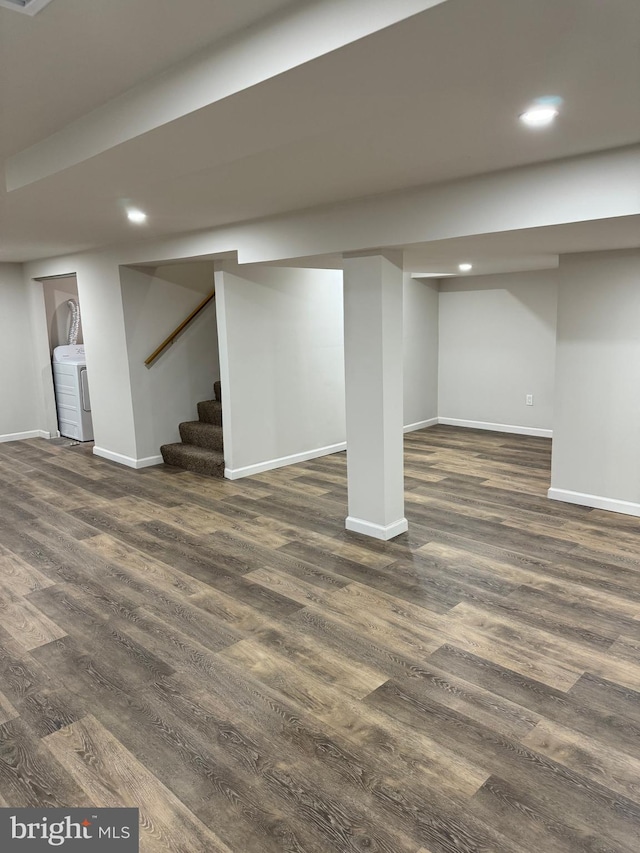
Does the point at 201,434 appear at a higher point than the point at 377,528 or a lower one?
higher

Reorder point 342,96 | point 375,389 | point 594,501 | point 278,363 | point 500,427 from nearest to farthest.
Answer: point 342,96
point 375,389
point 594,501
point 278,363
point 500,427

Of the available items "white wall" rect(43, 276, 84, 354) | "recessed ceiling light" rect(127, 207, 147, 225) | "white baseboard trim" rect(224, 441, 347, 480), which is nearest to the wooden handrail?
"white baseboard trim" rect(224, 441, 347, 480)

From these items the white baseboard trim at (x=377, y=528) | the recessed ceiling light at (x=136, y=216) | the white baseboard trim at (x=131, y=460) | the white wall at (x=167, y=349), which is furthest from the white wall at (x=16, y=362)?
the white baseboard trim at (x=377, y=528)

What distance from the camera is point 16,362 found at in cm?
732

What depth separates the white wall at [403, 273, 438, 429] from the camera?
277 inches

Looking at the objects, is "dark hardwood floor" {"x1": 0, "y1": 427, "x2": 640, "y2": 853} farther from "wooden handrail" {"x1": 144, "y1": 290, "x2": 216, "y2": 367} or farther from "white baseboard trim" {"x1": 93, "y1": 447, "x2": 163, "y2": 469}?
"wooden handrail" {"x1": 144, "y1": 290, "x2": 216, "y2": 367}

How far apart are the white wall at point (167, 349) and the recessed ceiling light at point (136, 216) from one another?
5.45 ft

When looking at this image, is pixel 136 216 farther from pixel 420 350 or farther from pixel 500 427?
pixel 500 427

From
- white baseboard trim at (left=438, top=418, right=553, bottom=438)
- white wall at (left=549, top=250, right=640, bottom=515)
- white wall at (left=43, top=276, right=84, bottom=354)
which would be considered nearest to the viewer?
white wall at (left=549, top=250, right=640, bottom=515)

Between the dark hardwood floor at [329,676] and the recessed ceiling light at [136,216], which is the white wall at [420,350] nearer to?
the dark hardwood floor at [329,676]

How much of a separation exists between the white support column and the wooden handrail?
9.07 feet

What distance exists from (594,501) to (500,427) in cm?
278

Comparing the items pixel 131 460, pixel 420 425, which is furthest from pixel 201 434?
pixel 420 425

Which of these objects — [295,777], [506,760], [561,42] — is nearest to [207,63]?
[561,42]
